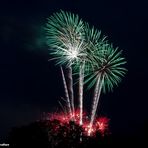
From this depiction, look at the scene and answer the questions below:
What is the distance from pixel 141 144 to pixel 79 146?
33.1 ft

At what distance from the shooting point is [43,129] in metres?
64.4

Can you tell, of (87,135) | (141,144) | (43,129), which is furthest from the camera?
(43,129)

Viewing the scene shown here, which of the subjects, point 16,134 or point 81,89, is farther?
point 16,134

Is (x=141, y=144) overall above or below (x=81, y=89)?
below

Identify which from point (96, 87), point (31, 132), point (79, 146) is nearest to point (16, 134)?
point (31, 132)

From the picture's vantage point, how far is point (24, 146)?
6266 centimetres

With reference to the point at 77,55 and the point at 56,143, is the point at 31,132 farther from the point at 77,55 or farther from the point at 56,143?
the point at 77,55

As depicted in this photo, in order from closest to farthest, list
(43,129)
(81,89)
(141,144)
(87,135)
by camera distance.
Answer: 1. (141,144)
2. (81,89)
3. (87,135)
4. (43,129)

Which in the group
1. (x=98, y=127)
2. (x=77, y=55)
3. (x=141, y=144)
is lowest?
(x=141, y=144)

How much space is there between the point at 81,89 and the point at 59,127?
31.5 feet

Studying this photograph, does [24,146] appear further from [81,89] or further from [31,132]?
[81,89]

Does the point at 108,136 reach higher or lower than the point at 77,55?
lower

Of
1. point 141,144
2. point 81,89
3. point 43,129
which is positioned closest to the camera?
point 141,144

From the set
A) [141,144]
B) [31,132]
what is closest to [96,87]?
[141,144]
